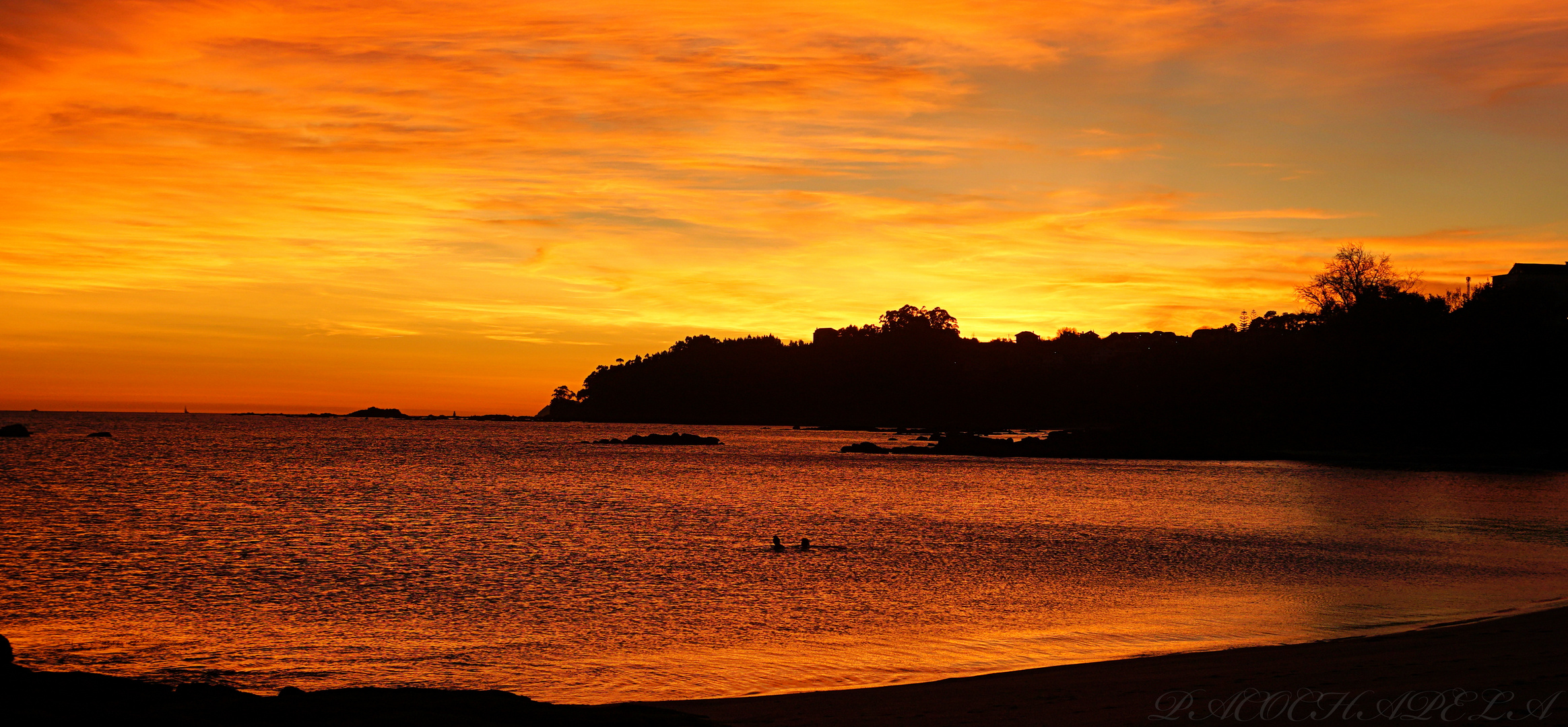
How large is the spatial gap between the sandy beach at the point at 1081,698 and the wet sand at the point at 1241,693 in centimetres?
3

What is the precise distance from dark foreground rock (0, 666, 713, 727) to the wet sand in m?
2.31

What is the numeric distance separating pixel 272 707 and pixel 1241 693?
36.1 feet

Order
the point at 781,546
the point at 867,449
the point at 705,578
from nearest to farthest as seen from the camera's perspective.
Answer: the point at 705,578
the point at 781,546
the point at 867,449

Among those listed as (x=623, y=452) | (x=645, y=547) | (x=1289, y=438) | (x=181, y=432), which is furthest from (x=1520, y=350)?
(x=181, y=432)

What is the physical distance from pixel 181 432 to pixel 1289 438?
179 meters

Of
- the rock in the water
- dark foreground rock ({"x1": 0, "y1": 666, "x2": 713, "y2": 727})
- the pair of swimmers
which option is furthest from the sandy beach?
the rock in the water

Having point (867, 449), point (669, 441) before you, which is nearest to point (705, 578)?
point (867, 449)

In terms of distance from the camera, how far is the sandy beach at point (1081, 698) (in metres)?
9.94

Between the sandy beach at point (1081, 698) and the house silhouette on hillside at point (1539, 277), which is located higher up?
the house silhouette on hillside at point (1539, 277)

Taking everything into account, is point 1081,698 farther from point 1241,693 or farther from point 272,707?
point 272,707

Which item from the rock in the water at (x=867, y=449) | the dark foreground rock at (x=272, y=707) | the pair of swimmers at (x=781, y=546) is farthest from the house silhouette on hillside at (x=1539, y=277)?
the dark foreground rock at (x=272, y=707)

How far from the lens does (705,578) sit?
27656 millimetres

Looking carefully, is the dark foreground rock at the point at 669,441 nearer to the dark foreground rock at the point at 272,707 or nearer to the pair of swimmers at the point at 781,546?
the pair of swimmers at the point at 781,546

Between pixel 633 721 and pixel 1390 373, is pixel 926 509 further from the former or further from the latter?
pixel 1390 373
